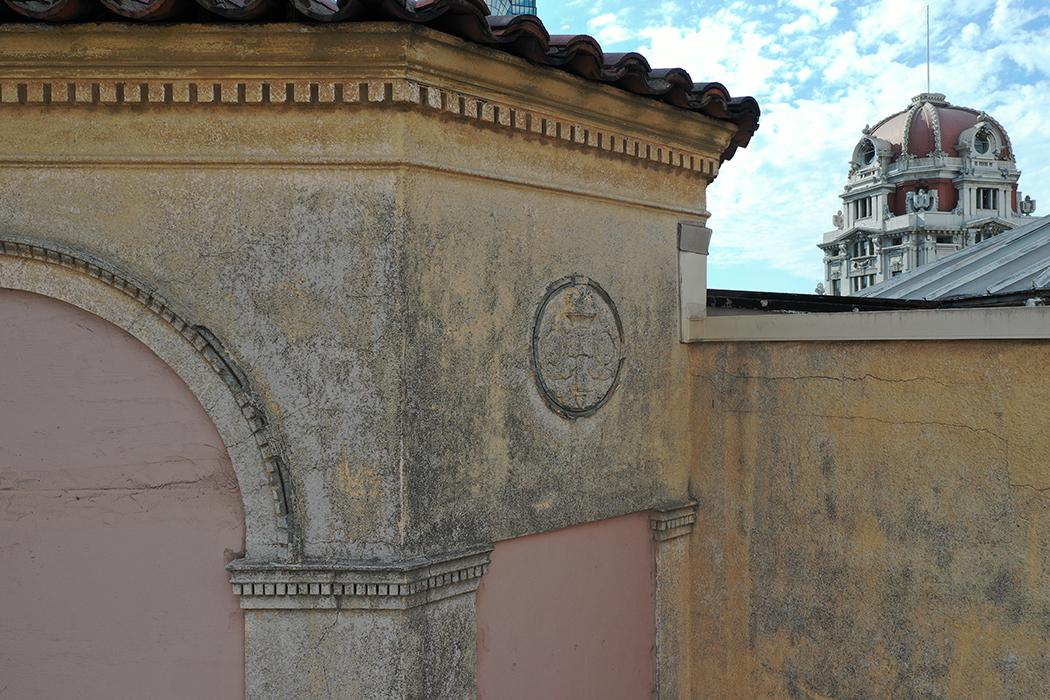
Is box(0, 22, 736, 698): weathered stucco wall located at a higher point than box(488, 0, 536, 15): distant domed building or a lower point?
lower

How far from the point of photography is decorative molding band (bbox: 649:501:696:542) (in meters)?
5.07

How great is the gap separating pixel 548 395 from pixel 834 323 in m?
1.59

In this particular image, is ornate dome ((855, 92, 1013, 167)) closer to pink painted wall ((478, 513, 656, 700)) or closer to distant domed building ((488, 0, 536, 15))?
distant domed building ((488, 0, 536, 15))

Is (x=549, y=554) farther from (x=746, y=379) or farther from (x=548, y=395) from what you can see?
(x=746, y=379)

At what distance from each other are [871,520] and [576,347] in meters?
1.76

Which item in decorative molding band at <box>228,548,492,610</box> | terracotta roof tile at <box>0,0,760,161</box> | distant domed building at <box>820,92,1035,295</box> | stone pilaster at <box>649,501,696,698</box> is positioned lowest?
stone pilaster at <box>649,501,696,698</box>

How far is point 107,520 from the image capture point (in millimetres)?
3885

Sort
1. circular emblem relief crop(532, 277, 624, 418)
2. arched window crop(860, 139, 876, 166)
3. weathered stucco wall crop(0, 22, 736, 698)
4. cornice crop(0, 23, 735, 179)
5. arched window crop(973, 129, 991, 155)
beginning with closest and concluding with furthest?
cornice crop(0, 23, 735, 179) → weathered stucco wall crop(0, 22, 736, 698) → circular emblem relief crop(532, 277, 624, 418) → arched window crop(973, 129, 991, 155) → arched window crop(860, 139, 876, 166)

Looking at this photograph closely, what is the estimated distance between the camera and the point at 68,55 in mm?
3689

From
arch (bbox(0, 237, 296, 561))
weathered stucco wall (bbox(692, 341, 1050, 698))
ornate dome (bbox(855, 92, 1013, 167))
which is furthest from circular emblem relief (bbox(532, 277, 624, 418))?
ornate dome (bbox(855, 92, 1013, 167))

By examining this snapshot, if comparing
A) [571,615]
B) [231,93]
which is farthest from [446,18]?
[571,615]

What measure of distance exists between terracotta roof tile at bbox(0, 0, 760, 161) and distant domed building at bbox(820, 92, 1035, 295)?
51.5 m

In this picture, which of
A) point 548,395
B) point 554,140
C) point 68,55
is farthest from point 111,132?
point 548,395

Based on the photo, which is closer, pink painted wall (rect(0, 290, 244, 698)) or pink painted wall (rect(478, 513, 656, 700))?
pink painted wall (rect(0, 290, 244, 698))
